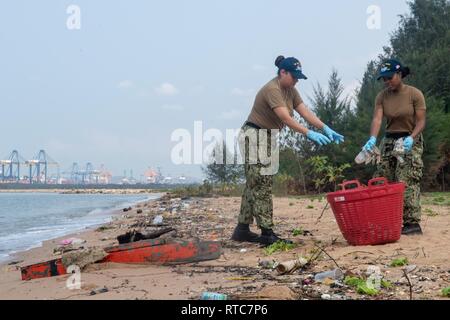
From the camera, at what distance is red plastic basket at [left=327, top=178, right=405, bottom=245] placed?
5.04m

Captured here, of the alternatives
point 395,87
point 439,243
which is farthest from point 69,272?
point 395,87

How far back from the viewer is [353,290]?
3.53m

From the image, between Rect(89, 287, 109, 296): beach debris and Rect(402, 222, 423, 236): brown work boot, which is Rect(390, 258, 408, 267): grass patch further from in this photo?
Rect(89, 287, 109, 296): beach debris

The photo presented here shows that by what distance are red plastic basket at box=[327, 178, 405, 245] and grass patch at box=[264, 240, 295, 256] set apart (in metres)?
0.57

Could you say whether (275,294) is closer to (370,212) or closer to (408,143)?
(370,212)

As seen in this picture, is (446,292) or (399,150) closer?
(446,292)

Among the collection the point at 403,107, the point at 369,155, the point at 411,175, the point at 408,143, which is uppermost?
the point at 403,107

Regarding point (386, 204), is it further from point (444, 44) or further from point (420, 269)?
point (444, 44)

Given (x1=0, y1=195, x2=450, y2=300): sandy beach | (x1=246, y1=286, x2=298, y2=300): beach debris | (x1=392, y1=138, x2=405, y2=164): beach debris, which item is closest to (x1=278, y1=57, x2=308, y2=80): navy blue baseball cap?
(x1=392, y1=138, x2=405, y2=164): beach debris

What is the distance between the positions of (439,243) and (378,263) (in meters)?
1.22

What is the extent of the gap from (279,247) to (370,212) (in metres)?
0.97

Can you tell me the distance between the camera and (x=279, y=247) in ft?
17.8
